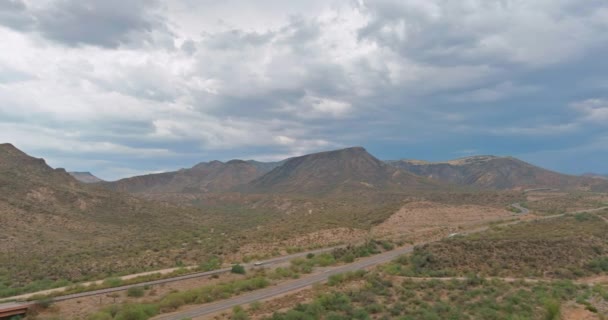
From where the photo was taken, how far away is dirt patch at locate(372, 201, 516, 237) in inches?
2827

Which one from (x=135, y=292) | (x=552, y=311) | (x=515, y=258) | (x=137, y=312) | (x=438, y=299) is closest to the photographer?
(x=137, y=312)

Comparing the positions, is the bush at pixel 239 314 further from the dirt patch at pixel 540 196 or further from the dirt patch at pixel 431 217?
the dirt patch at pixel 540 196

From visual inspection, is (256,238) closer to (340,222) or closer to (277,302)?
(340,222)

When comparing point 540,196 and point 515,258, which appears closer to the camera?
point 515,258

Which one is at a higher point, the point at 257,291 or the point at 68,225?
the point at 68,225

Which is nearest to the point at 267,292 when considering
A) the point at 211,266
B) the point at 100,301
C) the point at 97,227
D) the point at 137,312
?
the point at 137,312

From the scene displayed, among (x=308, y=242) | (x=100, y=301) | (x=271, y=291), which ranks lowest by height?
(x=271, y=291)

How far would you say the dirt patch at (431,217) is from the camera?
7181cm

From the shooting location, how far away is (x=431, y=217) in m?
83.3

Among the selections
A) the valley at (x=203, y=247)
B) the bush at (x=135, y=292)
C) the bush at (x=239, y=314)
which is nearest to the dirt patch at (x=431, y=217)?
the valley at (x=203, y=247)

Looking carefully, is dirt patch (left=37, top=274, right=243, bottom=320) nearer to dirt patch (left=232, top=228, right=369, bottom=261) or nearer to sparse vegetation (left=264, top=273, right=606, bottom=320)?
sparse vegetation (left=264, top=273, right=606, bottom=320)

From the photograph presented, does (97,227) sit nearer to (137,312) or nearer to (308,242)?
(308,242)

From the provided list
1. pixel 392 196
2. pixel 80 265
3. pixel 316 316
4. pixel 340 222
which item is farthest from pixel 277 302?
pixel 392 196

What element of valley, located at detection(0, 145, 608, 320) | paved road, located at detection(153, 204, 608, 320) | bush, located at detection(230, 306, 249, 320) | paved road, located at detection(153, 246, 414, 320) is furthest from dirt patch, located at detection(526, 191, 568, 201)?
bush, located at detection(230, 306, 249, 320)
